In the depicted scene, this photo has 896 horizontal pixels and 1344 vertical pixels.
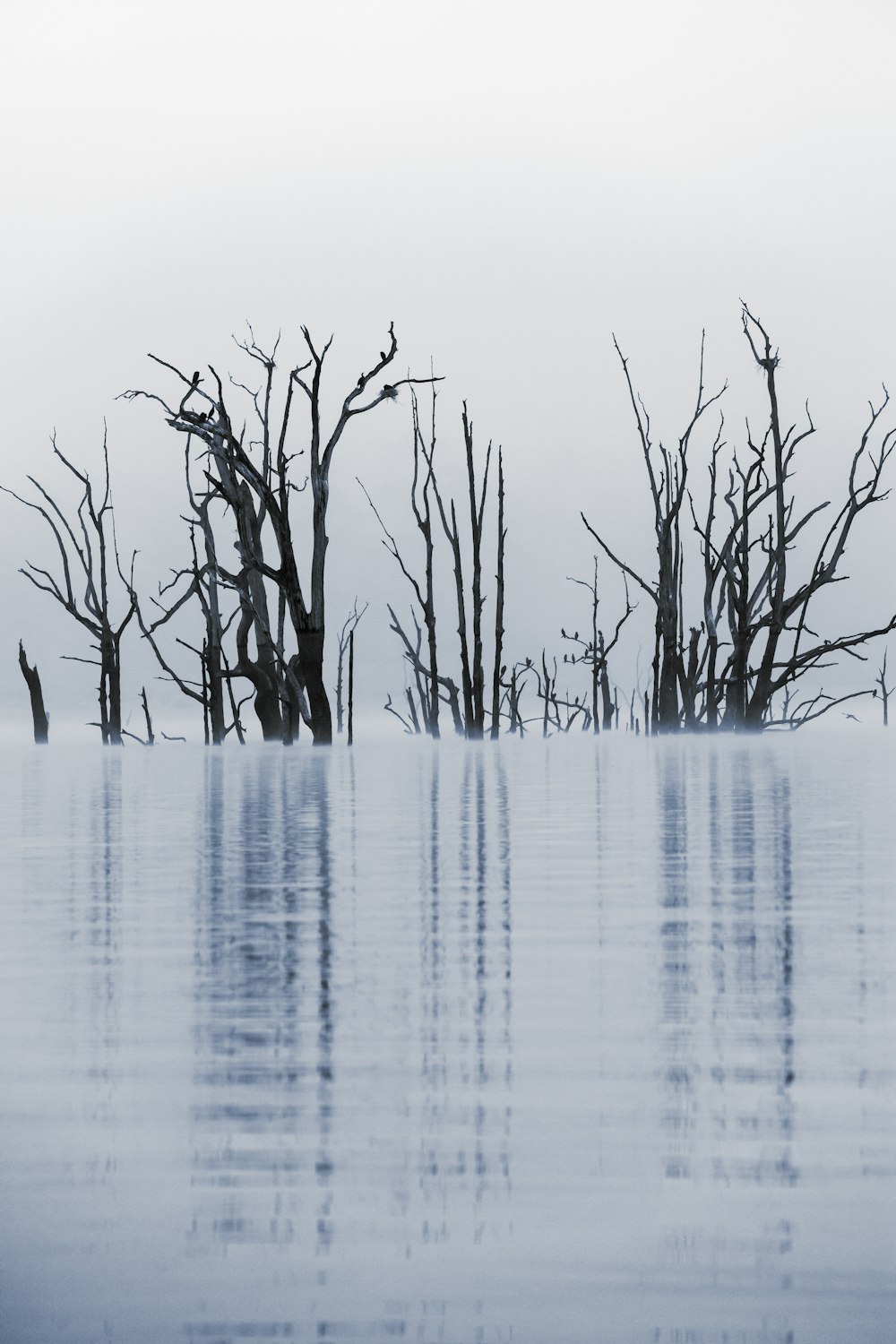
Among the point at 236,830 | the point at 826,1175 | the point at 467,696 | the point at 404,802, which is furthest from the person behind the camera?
the point at 467,696

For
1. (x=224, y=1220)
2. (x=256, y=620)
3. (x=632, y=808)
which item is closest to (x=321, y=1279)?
(x=224, y=1220)

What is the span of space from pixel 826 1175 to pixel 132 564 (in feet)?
32.7

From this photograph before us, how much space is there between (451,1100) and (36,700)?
31.3ft

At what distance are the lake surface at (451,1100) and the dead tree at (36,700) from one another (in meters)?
8.15

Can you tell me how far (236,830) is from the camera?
Result: 2.78 meters

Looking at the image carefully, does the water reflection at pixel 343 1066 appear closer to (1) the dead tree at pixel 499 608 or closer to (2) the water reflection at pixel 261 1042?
(2) the water reflection at pixel 261 1042

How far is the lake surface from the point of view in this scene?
753 mm

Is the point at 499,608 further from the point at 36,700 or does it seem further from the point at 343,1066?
the point at 343,1066

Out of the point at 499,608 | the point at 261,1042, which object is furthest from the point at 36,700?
the point at 261,1042

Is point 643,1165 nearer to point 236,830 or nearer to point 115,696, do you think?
point 236,830

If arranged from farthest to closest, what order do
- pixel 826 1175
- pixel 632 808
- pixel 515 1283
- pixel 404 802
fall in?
pixel 404 802 < pixel 632 808 < pixel 826 1175 < pixel 515 1283

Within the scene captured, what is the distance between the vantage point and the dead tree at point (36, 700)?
33.3ft

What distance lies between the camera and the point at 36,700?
10.2 meters

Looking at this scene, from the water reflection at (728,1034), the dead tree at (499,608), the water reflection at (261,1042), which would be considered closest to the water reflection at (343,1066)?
the water reflection at (261,1042)
